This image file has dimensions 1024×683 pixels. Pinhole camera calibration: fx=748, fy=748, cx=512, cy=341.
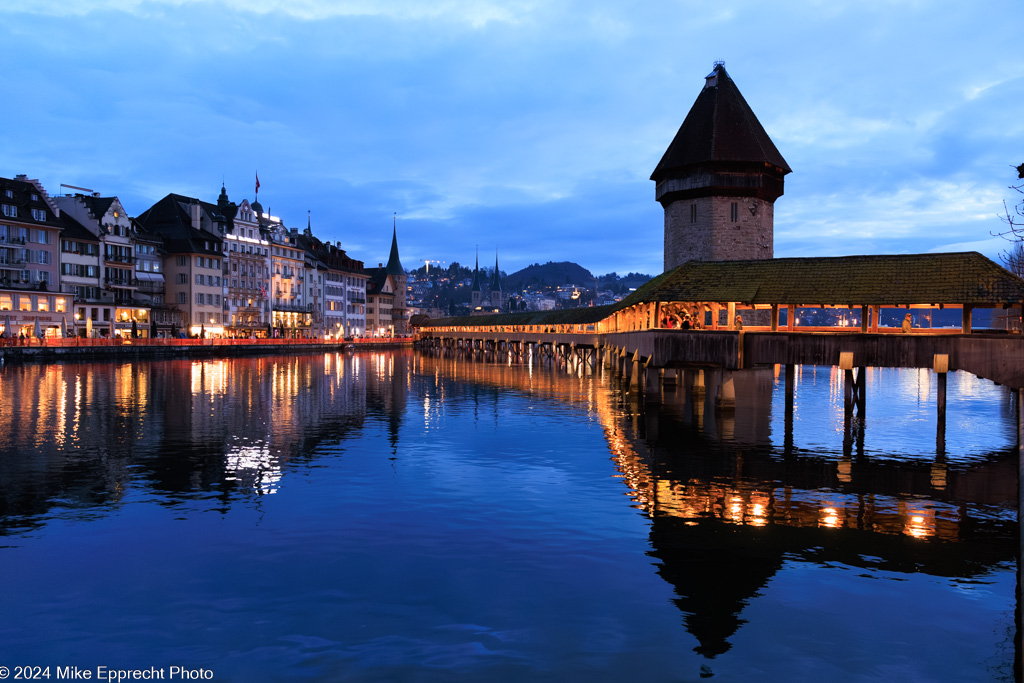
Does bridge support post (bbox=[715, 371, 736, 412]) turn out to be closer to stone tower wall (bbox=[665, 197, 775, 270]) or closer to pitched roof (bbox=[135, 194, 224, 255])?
stone tower wall (bbox=[665, 197, 775, 270])

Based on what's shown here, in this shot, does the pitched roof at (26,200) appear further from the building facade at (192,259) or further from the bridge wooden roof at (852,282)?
the bridge wooden roof at (852,282)

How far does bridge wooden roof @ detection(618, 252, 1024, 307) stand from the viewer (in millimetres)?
26781

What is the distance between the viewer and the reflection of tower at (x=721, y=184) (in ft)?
173

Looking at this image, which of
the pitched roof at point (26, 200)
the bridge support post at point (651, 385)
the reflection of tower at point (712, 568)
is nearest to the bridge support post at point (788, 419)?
the bridge support post at point (651, 385)

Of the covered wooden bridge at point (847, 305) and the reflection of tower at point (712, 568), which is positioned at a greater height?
the covered wooden bridge at point (847, 305)

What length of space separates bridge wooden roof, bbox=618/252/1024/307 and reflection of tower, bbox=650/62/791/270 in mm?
20380

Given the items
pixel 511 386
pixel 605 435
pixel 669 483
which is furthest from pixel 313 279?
pixel 669 483

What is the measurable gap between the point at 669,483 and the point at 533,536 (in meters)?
6.46

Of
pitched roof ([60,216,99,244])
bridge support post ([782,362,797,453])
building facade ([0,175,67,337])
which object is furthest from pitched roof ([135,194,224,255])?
bridge support post ([782,362,797,453])

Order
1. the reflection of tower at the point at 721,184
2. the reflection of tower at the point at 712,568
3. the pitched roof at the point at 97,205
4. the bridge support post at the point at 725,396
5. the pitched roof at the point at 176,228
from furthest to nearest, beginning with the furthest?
the pitched roof at the point at 176,228 < the pitched roof at the point at 97,205 < the reflection of tower at the point at 721,184 < the bridge support post at the point at 725,396 < the reflection of tower at the point at 712,568

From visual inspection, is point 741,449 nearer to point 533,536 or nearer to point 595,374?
point 533,536

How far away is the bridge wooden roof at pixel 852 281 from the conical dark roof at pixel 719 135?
22.0 m

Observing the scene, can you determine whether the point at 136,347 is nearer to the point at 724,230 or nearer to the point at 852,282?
the point at 724,230

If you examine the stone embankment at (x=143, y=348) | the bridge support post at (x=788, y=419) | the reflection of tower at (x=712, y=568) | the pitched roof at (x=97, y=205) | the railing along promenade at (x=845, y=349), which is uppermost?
the pitched roof at (x=97, y=205)
